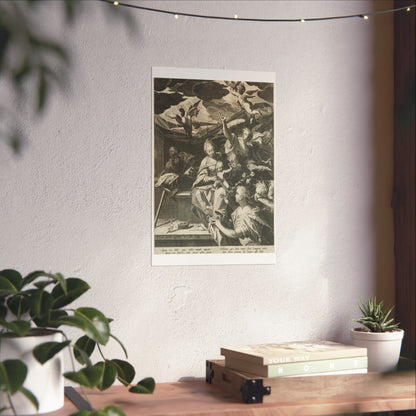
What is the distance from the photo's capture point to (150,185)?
1855 mm

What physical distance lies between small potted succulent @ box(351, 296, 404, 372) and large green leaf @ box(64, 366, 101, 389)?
844mm

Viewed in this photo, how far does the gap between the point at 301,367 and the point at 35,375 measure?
26.8 inches

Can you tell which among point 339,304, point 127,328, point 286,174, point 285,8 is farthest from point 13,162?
point 339,304

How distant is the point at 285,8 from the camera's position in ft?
6.45

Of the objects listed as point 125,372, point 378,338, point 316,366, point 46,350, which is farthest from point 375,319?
point 46,350

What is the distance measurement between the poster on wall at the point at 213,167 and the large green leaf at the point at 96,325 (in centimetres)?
45

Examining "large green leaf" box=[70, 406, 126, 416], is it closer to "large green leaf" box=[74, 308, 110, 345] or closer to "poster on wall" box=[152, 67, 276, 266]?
"large green leaf" box=[74, 308, 110, 345]

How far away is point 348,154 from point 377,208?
0.68ft

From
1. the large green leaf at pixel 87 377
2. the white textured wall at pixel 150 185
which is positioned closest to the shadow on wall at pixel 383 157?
the white textured wall at pixel 150 185

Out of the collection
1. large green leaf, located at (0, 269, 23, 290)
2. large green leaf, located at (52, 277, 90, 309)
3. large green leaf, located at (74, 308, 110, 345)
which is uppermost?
large green leaf, located at (0, 269, 23, 290)

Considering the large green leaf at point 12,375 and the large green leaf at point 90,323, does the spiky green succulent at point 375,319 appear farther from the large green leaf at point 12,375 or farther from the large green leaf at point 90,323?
the large green leaf at point 12,375

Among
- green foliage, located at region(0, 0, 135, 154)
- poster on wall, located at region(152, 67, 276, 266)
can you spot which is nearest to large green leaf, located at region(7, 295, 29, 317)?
poster on wall, located at region(152, 67, 276, 266)

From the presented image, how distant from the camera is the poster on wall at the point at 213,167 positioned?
187cm

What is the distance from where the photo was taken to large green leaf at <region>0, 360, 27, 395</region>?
3.98ft
